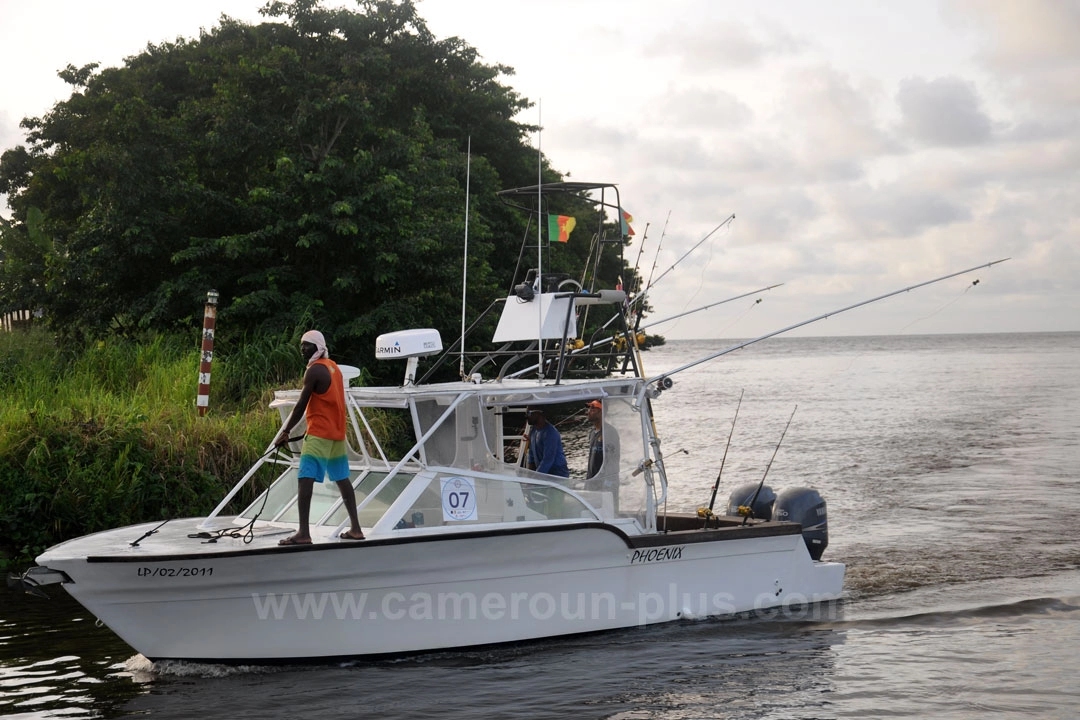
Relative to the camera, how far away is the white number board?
26.2ft

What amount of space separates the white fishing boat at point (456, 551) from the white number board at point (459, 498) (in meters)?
0.01

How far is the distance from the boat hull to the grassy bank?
11.3ft

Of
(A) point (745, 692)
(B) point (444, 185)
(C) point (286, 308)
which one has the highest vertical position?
(B) point (444, 185)

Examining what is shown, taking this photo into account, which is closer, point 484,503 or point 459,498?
point 459,498

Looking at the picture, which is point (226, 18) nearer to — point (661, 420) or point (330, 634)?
point (661, 420)

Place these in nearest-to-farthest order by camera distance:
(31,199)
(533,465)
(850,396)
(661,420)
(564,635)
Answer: (564,635), (533,465), (31,199), (661,420), (850,396)

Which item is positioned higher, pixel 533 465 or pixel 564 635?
pixel 533 465

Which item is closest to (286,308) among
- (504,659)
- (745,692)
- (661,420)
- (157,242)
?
(157,242)

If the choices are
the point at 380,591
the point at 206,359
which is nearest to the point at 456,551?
the point at 380,591

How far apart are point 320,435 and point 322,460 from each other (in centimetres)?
18

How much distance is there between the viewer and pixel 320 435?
7.67 meters

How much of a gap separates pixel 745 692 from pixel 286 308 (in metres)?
13.0

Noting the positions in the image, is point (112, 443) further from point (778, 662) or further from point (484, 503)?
point (778, 662)

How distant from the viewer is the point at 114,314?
1888cm
